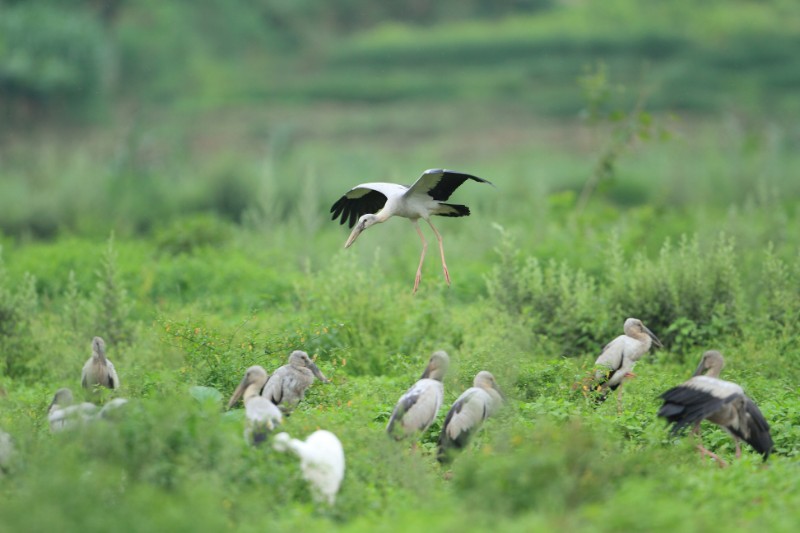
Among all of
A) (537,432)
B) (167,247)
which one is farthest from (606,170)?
(537,432)

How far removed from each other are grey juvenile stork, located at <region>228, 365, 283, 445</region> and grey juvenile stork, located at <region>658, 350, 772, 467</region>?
2361 millimetres

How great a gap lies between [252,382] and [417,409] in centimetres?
106

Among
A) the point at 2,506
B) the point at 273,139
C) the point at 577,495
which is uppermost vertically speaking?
the point at 577,495

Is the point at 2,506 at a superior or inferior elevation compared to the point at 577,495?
inferior

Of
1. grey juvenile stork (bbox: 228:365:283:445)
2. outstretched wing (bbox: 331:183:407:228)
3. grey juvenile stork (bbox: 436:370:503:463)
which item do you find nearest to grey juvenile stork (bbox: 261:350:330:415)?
grey juvenile stork (bbox: 228:365:283:445)

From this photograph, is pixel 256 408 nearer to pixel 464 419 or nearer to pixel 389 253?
pixel 464 419

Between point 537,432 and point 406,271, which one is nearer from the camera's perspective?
point 537,432

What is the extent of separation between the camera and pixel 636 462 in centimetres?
669

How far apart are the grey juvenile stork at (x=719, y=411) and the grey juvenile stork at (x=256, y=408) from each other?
2.36 meters

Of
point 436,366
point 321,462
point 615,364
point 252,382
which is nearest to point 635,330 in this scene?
point 615,364

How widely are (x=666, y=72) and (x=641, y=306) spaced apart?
21335 millimetres

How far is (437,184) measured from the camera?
373 inches

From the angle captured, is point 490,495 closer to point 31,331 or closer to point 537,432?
point 537,432

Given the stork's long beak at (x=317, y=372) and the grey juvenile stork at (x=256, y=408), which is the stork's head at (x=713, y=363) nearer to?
the stork's long beak at (x=317, y=372)
